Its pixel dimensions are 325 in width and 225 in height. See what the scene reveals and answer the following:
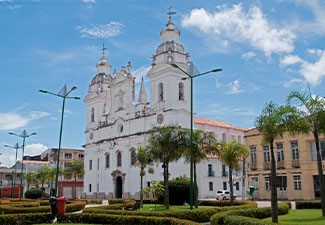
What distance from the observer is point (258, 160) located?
42250 millimetres

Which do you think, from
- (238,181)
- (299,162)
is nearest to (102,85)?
(238,181)

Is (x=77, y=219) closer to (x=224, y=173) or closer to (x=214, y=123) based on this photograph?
(x=224, y=173)

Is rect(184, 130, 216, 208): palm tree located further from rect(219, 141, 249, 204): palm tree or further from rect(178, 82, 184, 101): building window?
rect(178, 82, 184, 101): building window

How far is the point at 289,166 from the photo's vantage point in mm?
39188

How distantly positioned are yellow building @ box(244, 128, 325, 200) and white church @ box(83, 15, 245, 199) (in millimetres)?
9382

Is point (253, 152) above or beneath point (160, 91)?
beneath

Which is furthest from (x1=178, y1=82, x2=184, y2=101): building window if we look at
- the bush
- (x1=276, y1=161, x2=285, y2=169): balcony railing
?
the bush

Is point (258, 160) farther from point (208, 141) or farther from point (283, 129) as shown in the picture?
point (283, 129)

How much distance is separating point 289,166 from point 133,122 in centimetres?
2579

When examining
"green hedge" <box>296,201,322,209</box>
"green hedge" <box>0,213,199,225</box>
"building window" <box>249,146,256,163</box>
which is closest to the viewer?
"green hedge" <box>0,213,199,225</box>

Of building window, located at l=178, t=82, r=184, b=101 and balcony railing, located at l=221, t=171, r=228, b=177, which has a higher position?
building window, located at l=178, t=82, r=184, b=101

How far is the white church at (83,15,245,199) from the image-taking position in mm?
52438

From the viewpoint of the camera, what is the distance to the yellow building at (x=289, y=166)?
3738 cm

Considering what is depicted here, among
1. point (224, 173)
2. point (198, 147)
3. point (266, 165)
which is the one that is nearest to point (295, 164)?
point (266, 165)
